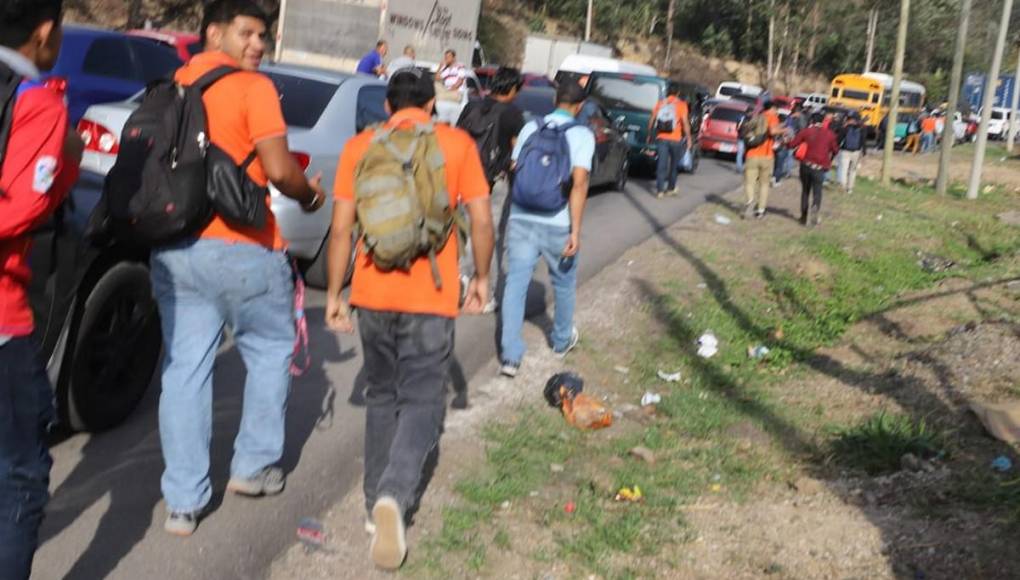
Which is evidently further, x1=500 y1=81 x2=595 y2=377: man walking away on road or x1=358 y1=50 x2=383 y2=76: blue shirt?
x1=358 y1=50 x2=383 y2=76: blue shirt

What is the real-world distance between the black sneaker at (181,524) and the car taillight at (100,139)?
467cm

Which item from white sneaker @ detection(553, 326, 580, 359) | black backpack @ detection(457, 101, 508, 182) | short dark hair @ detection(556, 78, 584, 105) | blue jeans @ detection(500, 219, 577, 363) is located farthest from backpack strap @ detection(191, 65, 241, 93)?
white sneaker @ detection(553, 326, 580, 359)

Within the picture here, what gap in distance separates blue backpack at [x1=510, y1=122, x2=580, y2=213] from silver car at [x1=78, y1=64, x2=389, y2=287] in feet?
6.08

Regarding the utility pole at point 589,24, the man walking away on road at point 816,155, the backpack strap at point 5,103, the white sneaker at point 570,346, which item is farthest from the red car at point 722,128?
the utility pole at point 589,24

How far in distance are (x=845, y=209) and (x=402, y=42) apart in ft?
29.6

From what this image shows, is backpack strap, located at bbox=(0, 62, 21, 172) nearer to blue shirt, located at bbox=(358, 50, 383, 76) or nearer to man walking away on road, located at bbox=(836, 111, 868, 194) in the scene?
blue shirt, located at bbox=(358, 50, 383, 76)

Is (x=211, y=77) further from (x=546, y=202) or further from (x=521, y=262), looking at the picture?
(x=521, y=262)

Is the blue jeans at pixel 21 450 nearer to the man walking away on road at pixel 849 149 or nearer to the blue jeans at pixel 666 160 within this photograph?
the blue jeans at pixel 666 160

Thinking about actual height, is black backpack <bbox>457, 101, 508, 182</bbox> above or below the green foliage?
above

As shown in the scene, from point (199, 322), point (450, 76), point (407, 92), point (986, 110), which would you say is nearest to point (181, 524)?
point (199, 322)

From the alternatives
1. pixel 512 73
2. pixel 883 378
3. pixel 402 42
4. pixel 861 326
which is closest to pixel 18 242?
pixel 512 73

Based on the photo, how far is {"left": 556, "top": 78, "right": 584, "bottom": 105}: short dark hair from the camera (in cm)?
695

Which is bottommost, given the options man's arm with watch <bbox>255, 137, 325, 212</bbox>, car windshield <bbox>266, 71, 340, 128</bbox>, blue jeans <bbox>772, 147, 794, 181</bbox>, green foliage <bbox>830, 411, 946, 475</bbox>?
blue jeans <bbox>772, 147, 794, 181</bbox>

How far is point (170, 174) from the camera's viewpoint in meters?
4.13
